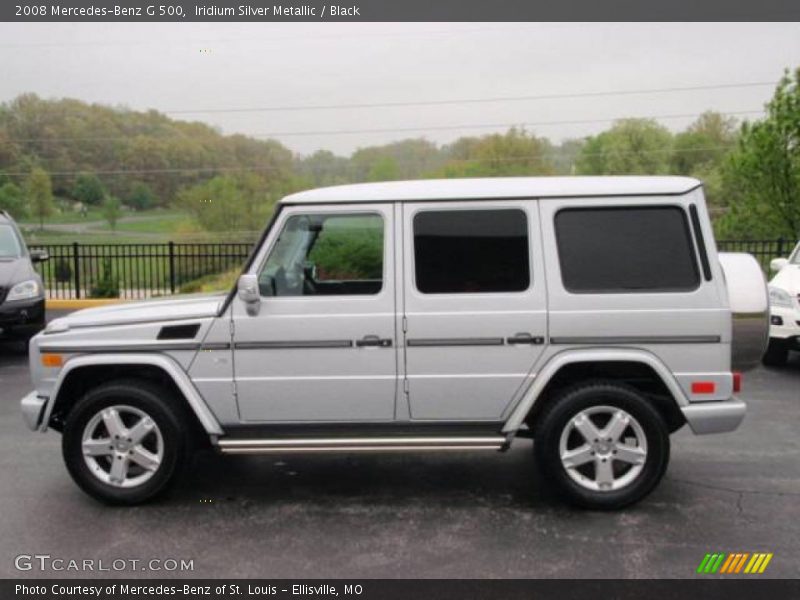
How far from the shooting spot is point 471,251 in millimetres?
4723

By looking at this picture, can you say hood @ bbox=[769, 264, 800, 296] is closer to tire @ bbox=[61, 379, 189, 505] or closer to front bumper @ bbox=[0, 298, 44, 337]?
tire @ bbox=[61, 379, 189, 505]

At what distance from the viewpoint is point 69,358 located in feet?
15.9

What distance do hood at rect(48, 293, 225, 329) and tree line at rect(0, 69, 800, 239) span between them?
40.0 m

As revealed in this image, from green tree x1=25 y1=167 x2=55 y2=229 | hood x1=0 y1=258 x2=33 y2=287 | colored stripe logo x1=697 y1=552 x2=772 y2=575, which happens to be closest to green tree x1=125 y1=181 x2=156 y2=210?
green tree x1=25 y1=167 x2=55 y2=229

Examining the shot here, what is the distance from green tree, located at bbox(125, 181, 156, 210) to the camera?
5694 centimetres

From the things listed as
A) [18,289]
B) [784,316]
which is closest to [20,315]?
[18,289]

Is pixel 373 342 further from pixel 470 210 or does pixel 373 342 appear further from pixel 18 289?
pixel 18 289

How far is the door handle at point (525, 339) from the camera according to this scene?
15.2ft

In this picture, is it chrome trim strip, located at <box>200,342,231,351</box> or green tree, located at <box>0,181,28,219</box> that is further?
green tree, located at <box>0,181,28,219</box>

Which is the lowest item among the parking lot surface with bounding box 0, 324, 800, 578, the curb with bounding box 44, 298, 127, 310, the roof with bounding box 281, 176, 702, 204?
the parking lot surface with bounding box 0, 324, 800, 578

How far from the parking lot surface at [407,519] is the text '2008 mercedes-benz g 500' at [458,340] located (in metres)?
0.33

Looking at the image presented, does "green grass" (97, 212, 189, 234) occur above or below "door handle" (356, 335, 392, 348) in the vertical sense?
above

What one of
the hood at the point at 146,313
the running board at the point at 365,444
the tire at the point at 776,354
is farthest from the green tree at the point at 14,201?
the running board at the point at 365,444

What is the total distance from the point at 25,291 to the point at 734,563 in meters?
9.42
